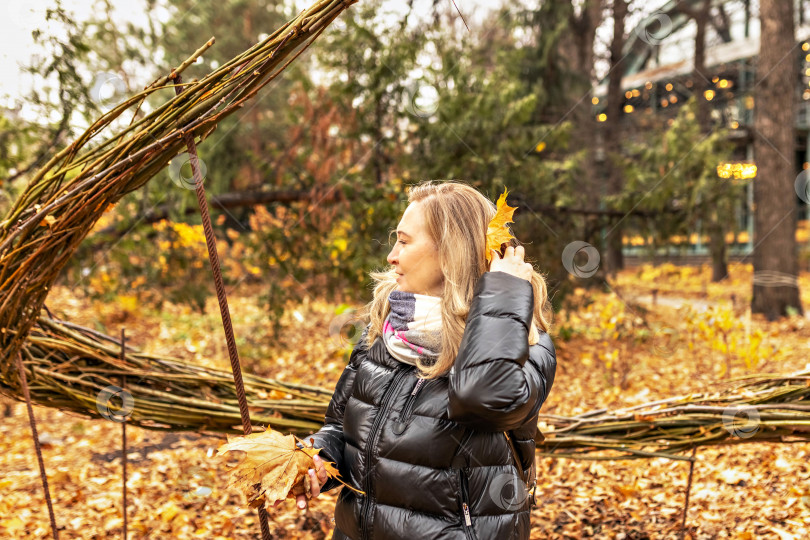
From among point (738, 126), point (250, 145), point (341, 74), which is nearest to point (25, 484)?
point (341, 74)

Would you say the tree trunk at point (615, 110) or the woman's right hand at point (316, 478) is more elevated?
A: the tree trunk at point (615, 110)

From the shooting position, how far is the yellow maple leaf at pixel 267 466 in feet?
3.79

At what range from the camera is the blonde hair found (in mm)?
1286

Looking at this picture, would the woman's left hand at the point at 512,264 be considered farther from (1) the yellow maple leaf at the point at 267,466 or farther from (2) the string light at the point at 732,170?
(2) the string light at the point at 732,170

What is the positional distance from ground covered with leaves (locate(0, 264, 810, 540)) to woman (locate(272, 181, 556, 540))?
0.35 meters

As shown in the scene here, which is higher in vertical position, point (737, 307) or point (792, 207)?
point (792, 207)

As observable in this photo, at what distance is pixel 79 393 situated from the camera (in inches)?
77.3

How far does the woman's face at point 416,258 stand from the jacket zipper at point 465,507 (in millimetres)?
428

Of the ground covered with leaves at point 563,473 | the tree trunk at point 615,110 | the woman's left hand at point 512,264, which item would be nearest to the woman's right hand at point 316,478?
the ground covered with leaves at point 563,473

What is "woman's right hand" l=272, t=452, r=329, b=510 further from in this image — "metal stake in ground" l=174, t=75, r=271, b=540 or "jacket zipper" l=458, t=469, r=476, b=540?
"jacket zipper" l=458, t=469, r=476, b=540

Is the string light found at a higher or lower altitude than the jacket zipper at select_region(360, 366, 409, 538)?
higher

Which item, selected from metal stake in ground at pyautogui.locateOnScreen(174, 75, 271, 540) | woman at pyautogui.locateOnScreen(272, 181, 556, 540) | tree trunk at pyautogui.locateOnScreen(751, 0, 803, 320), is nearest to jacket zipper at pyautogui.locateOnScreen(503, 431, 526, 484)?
woman at pyautogui.locateOnScreen(272, 181, 556, 540)

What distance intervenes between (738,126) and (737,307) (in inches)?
91.0

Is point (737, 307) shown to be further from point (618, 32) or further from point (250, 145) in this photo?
point (250, 145)
